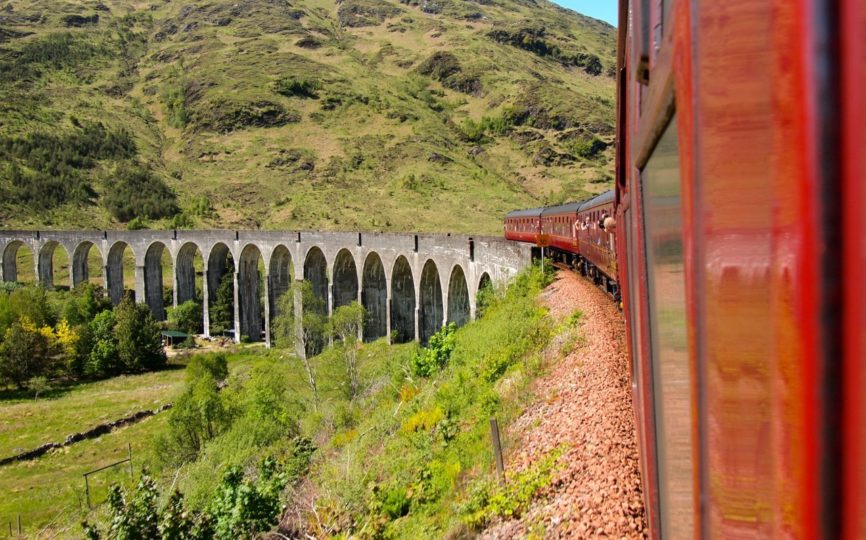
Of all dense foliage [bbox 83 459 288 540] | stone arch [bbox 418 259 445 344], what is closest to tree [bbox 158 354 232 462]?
stone arch [bbox 418 259 445 344]

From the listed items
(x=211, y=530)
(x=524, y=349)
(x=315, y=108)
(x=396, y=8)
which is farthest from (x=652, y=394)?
(x=396, y=8)

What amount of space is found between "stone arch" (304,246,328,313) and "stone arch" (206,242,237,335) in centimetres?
992

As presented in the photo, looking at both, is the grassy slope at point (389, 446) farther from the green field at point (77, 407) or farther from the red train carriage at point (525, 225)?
the red train carriage at point (525, 225)

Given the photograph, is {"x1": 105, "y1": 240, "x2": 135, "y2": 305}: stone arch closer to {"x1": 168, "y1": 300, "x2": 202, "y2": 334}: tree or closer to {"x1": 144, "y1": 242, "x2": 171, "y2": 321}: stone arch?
{"x1": 144, "y1": 242, "x2": 171, "y2": 321}: stone arch

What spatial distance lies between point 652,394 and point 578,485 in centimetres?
377

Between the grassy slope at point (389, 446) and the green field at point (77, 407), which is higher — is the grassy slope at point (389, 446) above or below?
above

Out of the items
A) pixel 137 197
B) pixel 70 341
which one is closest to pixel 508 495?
pixel 70 341

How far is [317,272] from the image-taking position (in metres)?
35.2

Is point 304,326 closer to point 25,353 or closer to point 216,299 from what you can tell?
point 25,353

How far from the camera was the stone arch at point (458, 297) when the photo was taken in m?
23.1

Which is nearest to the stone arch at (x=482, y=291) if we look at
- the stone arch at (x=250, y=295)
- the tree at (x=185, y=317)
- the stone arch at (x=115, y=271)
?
the stone arch at (x=250, y=295)

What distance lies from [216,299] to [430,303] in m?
23.1

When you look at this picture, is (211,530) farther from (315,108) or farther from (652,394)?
(315,108)

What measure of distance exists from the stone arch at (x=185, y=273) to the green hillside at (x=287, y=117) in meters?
16.0
